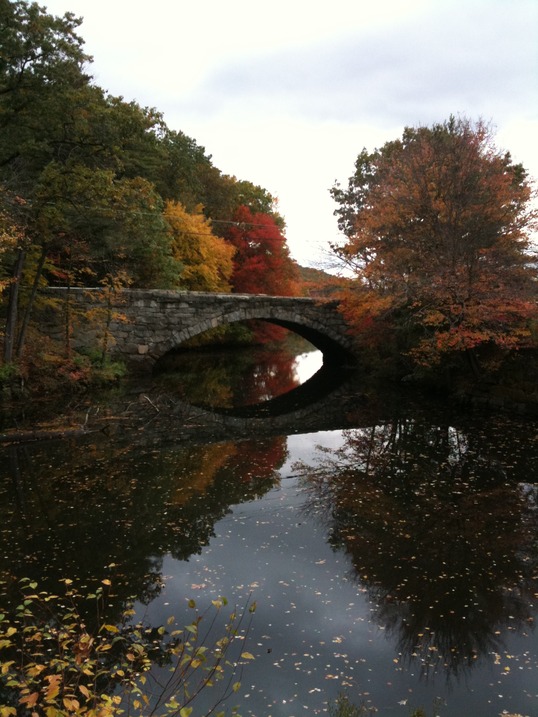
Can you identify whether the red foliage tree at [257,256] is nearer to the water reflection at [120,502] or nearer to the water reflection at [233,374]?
the water reflection at [233,374]

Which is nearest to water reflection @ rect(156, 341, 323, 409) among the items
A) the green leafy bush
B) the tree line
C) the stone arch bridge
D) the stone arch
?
the stone arch

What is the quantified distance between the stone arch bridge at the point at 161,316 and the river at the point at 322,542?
756 centimetres

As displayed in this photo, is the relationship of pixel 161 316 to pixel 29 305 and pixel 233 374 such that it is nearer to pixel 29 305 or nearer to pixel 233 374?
pixel 233 374

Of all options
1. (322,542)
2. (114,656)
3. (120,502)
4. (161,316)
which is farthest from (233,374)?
(114,656)

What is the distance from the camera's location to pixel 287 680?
475 centimetres

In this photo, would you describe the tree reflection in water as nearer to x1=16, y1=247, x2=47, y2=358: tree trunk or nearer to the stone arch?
x1=16, y1=247, x2=47, y2=358: tree trunk

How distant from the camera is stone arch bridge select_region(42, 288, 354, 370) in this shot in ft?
68.9

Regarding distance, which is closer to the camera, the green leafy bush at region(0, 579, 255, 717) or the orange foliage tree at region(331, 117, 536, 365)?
the green leafy bush at region(0, 579, 255, 717)

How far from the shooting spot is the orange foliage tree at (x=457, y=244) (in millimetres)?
15172

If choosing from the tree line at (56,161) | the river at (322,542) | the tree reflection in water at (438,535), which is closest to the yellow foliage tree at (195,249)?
the tree line at (56,161)

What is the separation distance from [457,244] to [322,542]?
11006mm

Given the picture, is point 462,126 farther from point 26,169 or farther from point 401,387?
point 26,169

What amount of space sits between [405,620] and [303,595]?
106cm

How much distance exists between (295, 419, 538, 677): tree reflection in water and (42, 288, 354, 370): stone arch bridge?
11949 millimetres
